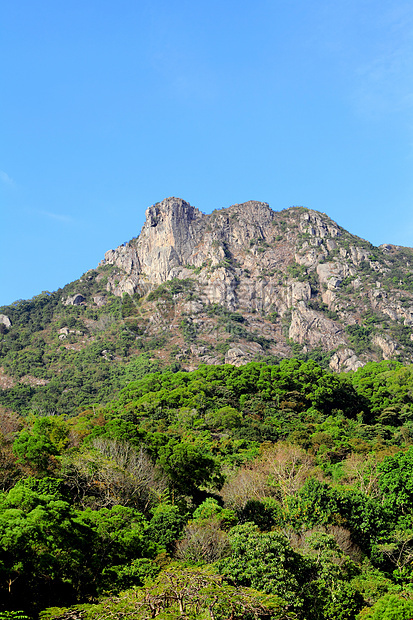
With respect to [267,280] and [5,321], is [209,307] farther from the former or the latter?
[5,321]

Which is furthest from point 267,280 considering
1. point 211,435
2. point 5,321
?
point 211,435

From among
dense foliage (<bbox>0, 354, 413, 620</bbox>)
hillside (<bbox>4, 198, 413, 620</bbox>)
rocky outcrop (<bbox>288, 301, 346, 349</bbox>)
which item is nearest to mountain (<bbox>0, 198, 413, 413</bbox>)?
rocky outcrop (<bbox>288, 301, 346, 349</bbox>)

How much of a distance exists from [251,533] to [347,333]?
97100 millimetres

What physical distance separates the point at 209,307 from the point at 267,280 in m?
19.6

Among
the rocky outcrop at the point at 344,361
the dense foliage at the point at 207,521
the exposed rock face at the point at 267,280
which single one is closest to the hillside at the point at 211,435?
the dense foliage at the point at 207,521

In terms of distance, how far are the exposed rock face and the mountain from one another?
34 centimetres

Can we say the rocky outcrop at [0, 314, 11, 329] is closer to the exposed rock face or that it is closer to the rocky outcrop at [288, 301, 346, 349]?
the exposed rock face

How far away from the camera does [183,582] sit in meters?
14.0

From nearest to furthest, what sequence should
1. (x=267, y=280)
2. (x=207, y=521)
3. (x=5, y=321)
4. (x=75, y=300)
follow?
(x=207, y=521) → (x=5, y=321) → (x=267, y=280) → (x=75, y=300)

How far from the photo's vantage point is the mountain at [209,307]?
328ft

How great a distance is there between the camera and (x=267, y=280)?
130625 millimetres

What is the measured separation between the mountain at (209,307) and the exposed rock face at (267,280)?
34 cm

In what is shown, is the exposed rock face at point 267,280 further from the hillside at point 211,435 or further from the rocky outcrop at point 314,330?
the hillside at point 211,435

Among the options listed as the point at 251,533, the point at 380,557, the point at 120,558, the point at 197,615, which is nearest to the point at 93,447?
the point at 120,558
